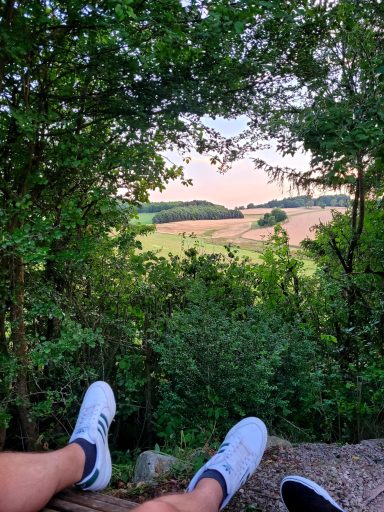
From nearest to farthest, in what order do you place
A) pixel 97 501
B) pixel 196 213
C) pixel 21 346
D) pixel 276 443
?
1. pixel 97 501
2. pixel 276 443
3. pixel 21 346
4. pixel 196 213

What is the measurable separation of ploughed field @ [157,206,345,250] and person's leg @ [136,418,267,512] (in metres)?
2.52

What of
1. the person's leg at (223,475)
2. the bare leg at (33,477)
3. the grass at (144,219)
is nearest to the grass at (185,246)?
the grass at (144,219)

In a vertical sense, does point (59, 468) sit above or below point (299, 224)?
below

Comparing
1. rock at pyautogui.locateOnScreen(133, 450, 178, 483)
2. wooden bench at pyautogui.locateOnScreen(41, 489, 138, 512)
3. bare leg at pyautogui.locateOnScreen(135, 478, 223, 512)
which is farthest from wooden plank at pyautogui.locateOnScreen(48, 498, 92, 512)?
rock at pyautogui.locateOnScreen(133, 450, 178, 483)

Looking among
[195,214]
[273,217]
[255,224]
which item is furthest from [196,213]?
[273,217]

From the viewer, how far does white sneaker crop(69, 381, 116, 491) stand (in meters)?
1.81

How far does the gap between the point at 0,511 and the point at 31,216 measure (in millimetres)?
1863

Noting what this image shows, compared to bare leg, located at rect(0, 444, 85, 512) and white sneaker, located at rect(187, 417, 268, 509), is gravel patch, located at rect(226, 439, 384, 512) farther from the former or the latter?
bare leg, located at rect(0, 444, 85, 512)

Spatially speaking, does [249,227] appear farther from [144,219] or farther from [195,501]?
[195,501]

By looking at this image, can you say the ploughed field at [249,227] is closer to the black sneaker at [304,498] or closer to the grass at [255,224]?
the grass at [255,224]

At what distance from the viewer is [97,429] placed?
2139mm

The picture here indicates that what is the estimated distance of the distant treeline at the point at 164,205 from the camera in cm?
403

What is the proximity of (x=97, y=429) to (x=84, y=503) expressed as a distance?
0.51 metres

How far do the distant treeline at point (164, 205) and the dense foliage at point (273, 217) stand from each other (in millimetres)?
811
